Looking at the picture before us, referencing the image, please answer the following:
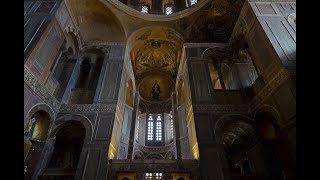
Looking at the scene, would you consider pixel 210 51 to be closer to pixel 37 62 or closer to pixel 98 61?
pixel 98 61

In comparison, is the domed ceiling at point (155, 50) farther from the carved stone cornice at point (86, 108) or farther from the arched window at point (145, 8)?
the carved stone cornice at point (86, 108)

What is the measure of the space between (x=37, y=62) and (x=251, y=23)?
10.7 meters

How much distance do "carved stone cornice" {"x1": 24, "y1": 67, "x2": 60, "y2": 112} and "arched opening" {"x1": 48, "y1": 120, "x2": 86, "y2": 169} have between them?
1.19 meters

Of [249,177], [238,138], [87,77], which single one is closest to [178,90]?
[238,138]

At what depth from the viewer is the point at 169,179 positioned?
9.43m

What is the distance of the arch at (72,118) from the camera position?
33.4 ft

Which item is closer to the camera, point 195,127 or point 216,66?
point 195,127

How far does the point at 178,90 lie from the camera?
1784 centimetres

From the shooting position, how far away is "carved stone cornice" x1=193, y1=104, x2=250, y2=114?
10977 mm

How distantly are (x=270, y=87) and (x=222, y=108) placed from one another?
8.86 feet

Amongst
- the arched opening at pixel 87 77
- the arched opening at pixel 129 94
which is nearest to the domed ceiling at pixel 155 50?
the arched opening at pixel 129 94

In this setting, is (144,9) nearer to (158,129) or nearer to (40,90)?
(158,129)

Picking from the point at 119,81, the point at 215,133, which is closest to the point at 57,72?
the point at 119,81

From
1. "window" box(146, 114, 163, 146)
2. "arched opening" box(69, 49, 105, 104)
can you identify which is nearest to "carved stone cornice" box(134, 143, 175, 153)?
"window" box(146, 114, 163, 146)
